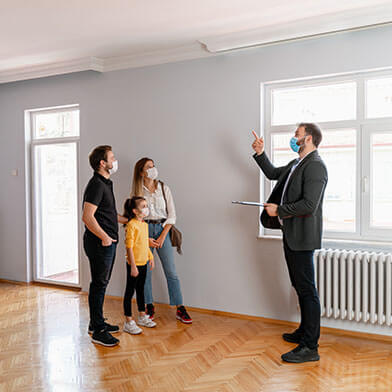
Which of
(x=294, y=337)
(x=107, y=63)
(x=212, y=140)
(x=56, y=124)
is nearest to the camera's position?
(x=294, y=337)

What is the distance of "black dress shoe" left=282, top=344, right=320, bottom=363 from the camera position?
3.19 meters

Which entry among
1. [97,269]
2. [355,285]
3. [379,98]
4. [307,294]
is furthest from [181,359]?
[379,98]

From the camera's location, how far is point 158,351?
11.2 ft

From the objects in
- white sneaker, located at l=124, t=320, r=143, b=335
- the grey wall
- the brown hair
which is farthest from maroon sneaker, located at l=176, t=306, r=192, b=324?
the brown hair

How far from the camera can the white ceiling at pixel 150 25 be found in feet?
11.5

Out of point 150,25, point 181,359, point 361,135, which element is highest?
point 150,25

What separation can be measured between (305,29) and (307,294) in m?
2.23

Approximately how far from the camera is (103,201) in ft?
11.3

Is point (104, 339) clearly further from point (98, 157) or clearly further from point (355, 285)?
point (355, 285)

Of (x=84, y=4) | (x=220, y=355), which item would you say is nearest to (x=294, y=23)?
(x=84, y=4)

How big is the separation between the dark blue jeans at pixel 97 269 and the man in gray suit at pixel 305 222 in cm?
133

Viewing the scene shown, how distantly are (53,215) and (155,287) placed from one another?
1883mm

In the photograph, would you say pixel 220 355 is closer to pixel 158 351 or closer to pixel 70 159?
pixel 158 351

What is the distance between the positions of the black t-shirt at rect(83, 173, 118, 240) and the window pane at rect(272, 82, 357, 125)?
5.77 feet
